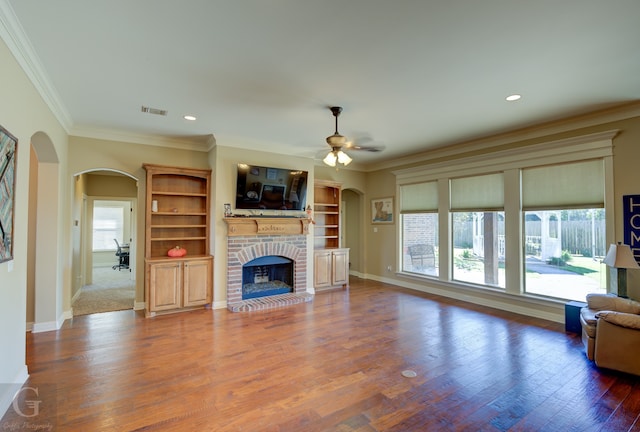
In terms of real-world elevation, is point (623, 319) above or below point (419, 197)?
below

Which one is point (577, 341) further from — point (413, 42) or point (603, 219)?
point (413, 42)

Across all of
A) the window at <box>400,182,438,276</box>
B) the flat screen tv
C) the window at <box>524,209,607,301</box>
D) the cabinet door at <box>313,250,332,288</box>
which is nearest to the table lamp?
the window at <box>524,209,607,301</box>

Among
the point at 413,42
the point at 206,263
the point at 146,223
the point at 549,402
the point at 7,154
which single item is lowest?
the point at 549,402

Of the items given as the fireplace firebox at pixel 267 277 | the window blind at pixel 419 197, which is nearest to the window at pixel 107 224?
the fireplace firebox at pixel 267 277

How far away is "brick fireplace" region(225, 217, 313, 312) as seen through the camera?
17.8 ft

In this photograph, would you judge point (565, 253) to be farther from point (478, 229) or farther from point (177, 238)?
point (177, 238)

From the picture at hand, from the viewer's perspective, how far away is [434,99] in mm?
3750

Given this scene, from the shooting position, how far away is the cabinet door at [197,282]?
511cm

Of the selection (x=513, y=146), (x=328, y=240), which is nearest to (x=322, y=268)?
(x=328, y=240)

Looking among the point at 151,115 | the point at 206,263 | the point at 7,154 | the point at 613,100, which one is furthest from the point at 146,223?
the point at 613,100

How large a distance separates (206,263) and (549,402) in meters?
4.89

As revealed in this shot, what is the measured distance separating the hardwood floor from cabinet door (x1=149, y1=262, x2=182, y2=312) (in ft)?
1.01

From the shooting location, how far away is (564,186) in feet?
15.4

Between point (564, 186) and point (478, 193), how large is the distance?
4.43 feet
